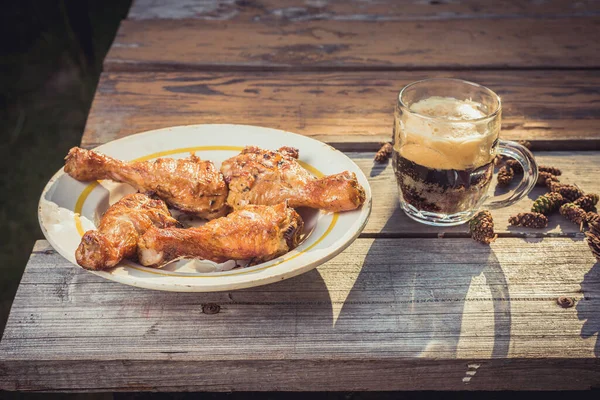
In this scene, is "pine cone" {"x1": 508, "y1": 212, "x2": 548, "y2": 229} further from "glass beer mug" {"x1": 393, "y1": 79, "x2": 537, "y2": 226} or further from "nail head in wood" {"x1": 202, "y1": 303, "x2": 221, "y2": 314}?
"nail head in wood" {"x1": 202, "y1": 303, "x2": 221, "y2": 314}

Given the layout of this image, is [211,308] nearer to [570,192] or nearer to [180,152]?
[180,152]

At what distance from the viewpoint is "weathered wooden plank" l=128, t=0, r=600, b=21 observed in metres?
2.84

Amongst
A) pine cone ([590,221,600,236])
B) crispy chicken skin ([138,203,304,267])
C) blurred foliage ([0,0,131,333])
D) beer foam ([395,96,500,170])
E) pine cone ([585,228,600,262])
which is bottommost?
blurred foliage ([0,0,131,333])

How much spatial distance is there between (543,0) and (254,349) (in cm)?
250

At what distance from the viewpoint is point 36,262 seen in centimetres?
146

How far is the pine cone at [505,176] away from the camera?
68.5 inches

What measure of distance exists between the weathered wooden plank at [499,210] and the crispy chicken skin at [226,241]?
341mm

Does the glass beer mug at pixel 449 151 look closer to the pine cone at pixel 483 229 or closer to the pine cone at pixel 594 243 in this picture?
the pine cone at pixel 483 229

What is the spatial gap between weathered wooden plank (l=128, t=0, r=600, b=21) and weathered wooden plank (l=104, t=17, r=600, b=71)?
0.07 metres

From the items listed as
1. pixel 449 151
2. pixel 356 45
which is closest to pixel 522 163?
pixel 449 151

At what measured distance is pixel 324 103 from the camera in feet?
7.29

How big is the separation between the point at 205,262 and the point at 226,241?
0.12 m

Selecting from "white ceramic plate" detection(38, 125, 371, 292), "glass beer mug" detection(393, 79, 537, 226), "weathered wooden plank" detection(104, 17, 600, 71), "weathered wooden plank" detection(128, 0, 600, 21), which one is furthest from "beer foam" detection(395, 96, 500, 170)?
"weathered wooden plank" detection(128, 0, 600, 21)

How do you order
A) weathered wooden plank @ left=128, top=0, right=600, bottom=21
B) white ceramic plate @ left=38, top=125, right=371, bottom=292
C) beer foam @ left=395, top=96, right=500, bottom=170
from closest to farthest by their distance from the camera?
white ceramic plate @ left=38, top=125, right=371, bottom=292
beer foam @ left=395, top=96, right=500, bottom=170
weathered wooden plank @ left=128, top=0, right=600, bottom=21
